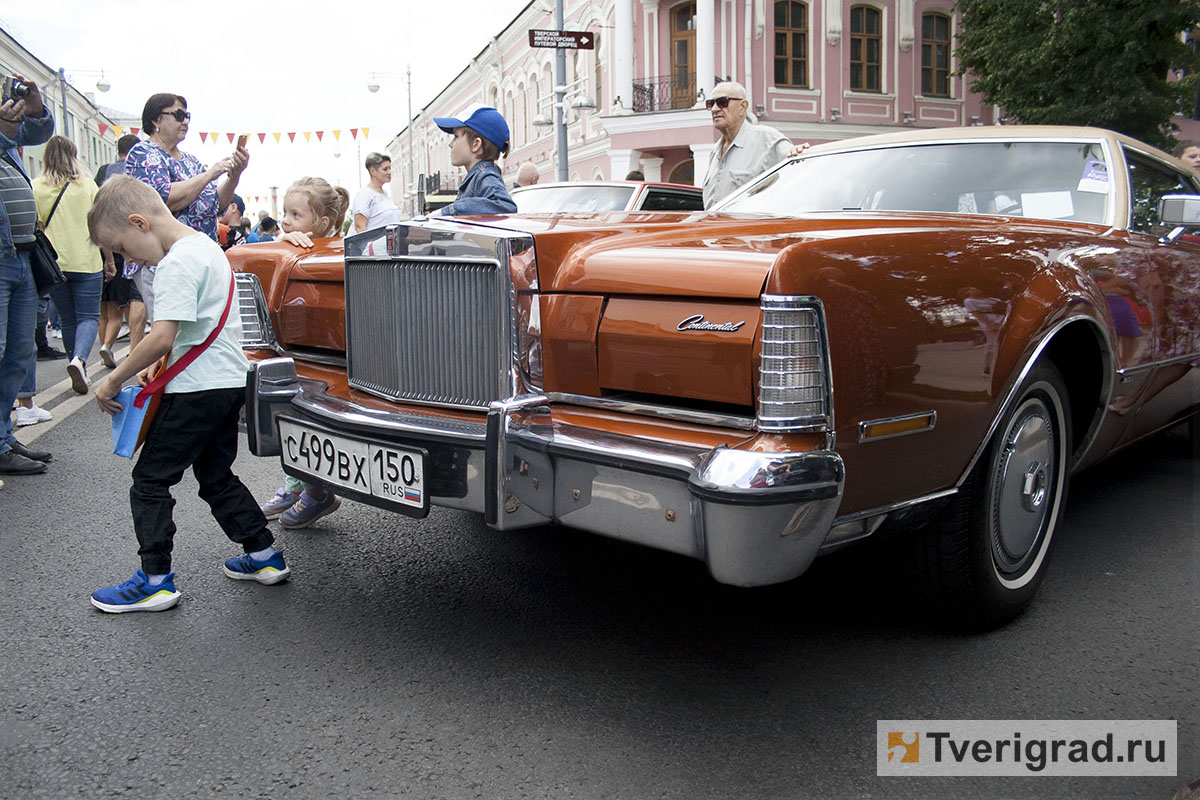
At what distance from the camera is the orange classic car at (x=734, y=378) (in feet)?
6.85

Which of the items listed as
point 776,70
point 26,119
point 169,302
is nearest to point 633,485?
point 169,302

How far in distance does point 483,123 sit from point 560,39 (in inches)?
529

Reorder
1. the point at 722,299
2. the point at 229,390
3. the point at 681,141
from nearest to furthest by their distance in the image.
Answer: the point at 722,299 < the point at 229,390 < the point at 681,141

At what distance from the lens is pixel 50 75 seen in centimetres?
4678

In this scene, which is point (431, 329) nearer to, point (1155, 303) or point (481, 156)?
point (481, 156)

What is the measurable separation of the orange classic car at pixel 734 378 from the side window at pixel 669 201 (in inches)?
186

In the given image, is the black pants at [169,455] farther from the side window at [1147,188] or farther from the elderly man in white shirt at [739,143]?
the side window at [1147,188]

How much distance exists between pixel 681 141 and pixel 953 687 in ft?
78.3

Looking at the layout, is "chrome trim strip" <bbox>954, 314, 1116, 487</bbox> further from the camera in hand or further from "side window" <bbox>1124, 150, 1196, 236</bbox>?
the camera in hand

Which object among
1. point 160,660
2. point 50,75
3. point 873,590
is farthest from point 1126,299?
point 50,75

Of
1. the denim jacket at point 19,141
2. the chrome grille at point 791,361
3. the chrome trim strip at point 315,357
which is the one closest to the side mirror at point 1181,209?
the chrome grille at point 791,361

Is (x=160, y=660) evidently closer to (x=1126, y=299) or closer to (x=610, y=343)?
(x=610, y=343)

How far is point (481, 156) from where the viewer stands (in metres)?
4.11

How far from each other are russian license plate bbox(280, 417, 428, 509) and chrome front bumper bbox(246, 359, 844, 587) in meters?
0.03
